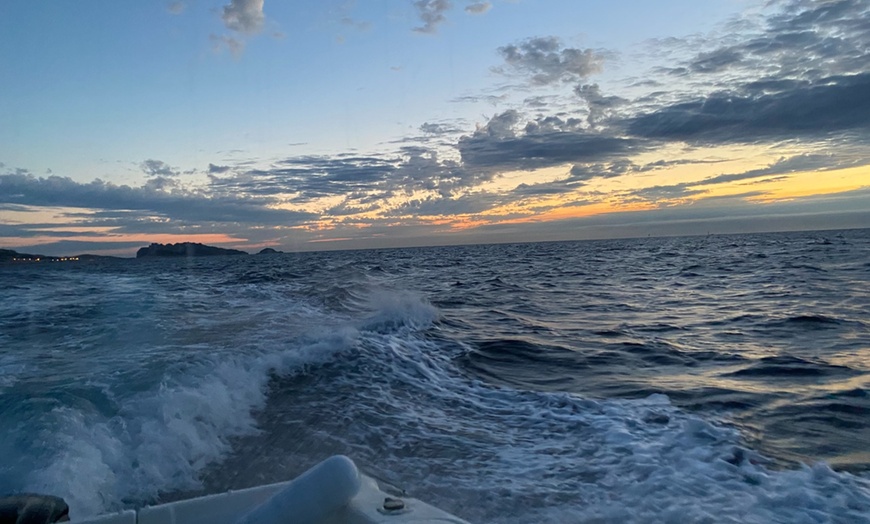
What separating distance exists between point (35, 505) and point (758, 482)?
4.66 m

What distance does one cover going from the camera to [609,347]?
31.9ft

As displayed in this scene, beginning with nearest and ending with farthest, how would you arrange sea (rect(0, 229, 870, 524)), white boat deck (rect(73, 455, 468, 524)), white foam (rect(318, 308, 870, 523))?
white boat deck (rect(73, 455, 468, 524)) → white foam (rect(318, 308, 870, 523)) → sea (rect(0, 229, 870, 524))

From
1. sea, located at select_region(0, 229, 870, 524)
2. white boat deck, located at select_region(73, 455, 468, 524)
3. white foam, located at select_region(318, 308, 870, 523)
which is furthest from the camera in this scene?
sea, located at select_region(0, 229, 870, 524)

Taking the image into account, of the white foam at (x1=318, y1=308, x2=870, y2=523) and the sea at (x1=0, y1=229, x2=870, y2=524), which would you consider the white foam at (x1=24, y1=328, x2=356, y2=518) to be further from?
the white foam at (x1=318, y1=308, x2=870, y2=523)

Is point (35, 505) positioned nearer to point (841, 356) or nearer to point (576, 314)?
point (841, 356)

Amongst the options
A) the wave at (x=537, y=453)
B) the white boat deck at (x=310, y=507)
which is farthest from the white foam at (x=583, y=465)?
the white boat deck at (x=310, y=507)

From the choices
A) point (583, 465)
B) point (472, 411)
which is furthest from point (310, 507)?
point (472, 411)

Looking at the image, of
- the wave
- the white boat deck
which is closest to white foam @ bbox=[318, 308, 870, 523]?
the wave

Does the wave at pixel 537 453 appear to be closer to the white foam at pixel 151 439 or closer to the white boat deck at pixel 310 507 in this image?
the white foam at pixel 151 439

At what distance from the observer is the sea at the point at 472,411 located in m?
4.23

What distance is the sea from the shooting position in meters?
4.23

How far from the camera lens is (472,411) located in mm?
6402

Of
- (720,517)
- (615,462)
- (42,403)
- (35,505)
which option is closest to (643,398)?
(615,462)

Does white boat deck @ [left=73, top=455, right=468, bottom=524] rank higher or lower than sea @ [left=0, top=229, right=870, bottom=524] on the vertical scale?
higher
